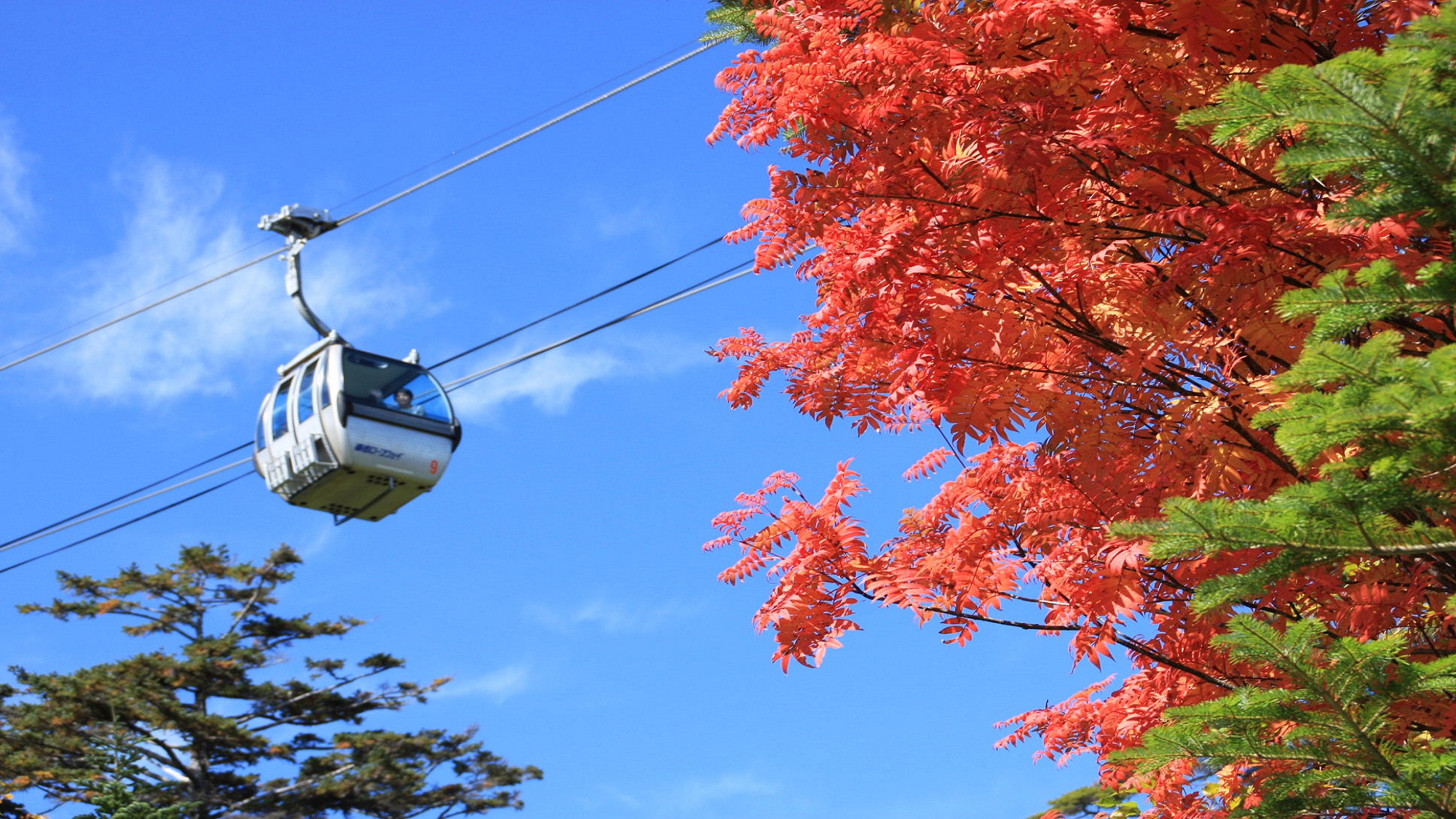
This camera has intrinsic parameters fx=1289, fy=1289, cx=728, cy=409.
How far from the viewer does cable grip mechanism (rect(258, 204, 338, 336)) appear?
15656 millimetres

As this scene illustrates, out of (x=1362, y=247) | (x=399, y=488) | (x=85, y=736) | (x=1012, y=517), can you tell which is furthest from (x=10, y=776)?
(x=1362, y=247)

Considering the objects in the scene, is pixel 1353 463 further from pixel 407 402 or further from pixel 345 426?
pixel 407 402

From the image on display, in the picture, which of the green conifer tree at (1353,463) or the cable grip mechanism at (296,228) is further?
the cable grip mechanism at (296,228)

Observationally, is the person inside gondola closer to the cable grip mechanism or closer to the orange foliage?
the cable grip mechanism

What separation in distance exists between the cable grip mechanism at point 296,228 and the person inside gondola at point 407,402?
1.75 metres

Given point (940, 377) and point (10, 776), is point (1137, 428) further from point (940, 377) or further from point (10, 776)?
point (10, 776)

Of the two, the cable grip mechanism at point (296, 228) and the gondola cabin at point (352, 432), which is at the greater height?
the cable grip mechanism at point (296, 228)

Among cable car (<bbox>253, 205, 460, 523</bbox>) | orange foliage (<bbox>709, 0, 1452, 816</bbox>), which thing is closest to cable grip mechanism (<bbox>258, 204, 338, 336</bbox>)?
cable car (<bbox>253, 205, 460, 523</bbox>)

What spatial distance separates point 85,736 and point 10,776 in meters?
2.08

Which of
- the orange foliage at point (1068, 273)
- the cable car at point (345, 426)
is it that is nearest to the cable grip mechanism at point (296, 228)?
the cable car at point (345, 426)

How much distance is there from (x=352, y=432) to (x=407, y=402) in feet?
3.74

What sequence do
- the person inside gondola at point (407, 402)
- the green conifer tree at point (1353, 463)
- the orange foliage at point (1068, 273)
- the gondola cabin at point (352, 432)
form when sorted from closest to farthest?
the green conifer tree at point (1353, 463) < the orange foliage at point (1068, 273) < the gondola cabin at point (352, 432) < the person inside gondola at point (407, 402)

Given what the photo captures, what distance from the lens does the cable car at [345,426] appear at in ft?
50.9

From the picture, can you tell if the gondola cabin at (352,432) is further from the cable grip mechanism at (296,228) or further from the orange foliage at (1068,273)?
the orange foliage at (1068,273)
